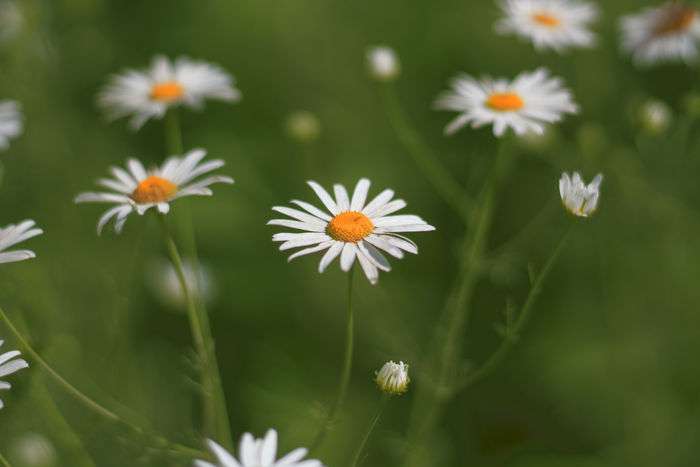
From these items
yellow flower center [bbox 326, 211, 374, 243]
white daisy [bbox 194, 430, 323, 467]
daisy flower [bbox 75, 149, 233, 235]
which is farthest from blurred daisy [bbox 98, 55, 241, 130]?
white daisy [bbox 194, 430, 323, 467]

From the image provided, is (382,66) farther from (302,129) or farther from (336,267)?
(336,267)

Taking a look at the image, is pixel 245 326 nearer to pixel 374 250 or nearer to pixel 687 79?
pixel 374 250

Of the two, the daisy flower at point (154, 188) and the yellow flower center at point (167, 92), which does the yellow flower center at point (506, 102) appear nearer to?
the daisy flower at point (154, 188)

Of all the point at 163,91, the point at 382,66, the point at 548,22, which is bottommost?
the point at 163,91

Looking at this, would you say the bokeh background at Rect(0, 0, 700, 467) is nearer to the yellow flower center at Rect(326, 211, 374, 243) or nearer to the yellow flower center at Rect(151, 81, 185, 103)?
the yellow flower center at Rect(151, 81, 185, 103)

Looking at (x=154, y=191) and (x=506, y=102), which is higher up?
(x=506, y=102)

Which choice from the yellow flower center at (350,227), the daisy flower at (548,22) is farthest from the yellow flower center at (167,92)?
the daisy flower at (548,22)

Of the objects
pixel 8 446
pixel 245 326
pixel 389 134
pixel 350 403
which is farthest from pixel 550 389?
pixel 8 446

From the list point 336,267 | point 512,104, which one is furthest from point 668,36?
point 336,267
